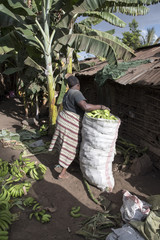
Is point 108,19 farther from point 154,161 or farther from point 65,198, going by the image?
point 65,198

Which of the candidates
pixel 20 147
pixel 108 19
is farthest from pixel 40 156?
pixel 108 19

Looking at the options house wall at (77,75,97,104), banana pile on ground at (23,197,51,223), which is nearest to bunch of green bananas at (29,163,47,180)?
banana pile on ground at (23,197,51,223)

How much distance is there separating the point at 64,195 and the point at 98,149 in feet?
3.50

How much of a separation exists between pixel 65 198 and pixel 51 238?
83cm

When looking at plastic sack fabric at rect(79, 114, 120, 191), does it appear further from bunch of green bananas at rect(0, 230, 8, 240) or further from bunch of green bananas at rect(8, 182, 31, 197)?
bunch of green bananas at rect(0, 230, 8, 240)

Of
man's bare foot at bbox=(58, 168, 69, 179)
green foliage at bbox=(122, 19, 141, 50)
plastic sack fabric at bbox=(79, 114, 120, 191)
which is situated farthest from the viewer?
green foliage at bbox=(122, 19, 141, 50)

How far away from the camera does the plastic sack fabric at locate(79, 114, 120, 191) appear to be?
10.2 feet

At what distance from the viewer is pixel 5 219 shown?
8.62 ft

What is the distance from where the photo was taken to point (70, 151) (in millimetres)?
3676

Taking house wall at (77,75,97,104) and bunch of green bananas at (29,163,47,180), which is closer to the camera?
bunch of green bananas at (29,163,47,180)

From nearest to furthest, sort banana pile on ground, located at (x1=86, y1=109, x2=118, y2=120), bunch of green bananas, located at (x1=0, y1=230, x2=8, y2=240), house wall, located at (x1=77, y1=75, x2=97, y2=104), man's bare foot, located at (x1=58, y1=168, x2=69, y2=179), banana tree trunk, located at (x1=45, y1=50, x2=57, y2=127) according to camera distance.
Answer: bunch of green bananas, located at (x1=0, y1=230, x2=8, y2=240) < banana pile on ground, located at (x1=86, y1=109, x2=118, y2=120) < man's bare foot, located at (x1=58, y1=168, x2=69, y2=179) < banana tree trunk, located at (x1=45, y1=50, x2=57, y2=127) < house wall, located at (x1=77, y1=75, x2=97, y2=104)

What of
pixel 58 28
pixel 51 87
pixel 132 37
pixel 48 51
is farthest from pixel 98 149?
pixel 132 37

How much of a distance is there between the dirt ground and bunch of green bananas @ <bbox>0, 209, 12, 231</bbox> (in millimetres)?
103

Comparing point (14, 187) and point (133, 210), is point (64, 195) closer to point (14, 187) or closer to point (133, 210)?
point (14, 187)
